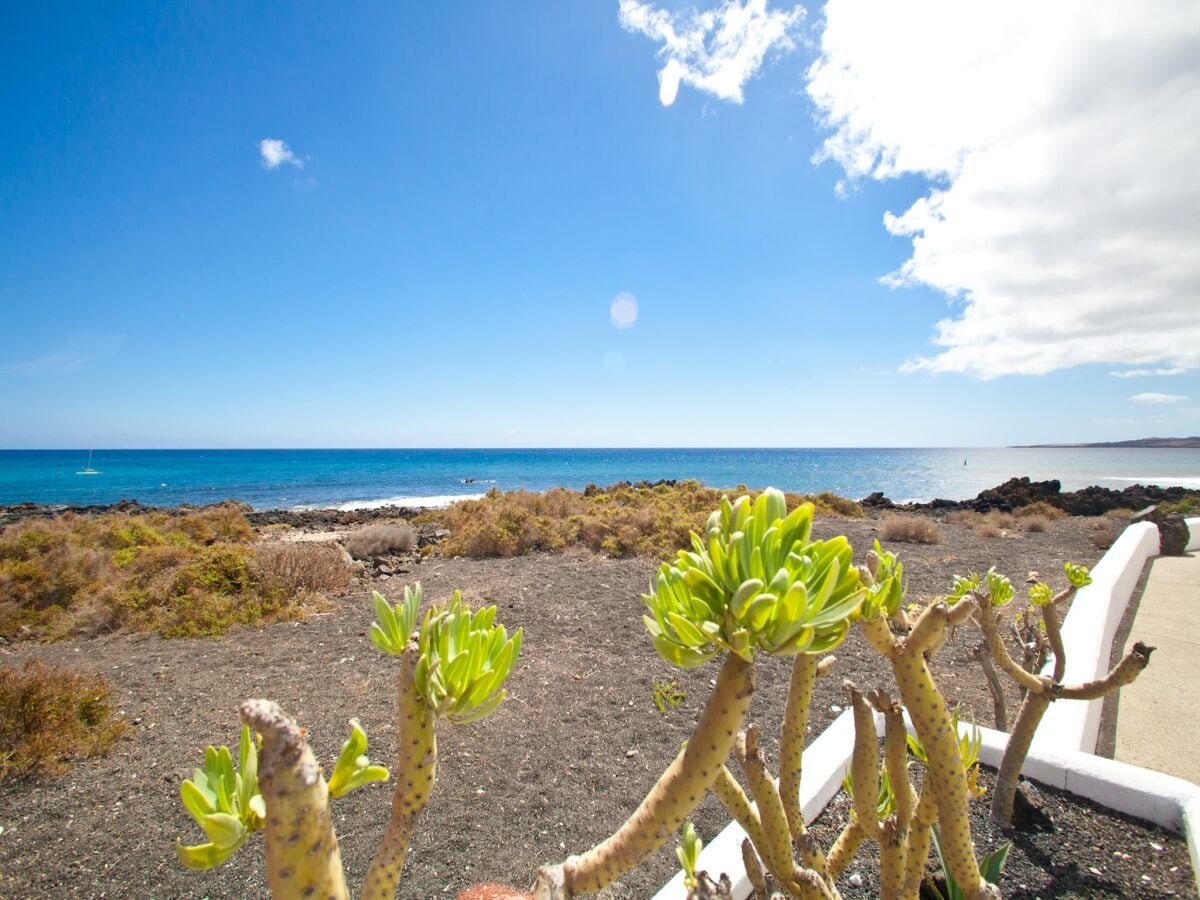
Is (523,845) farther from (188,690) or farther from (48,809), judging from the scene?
(188,690)

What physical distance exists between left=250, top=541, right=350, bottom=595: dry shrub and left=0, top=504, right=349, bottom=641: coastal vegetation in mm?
13

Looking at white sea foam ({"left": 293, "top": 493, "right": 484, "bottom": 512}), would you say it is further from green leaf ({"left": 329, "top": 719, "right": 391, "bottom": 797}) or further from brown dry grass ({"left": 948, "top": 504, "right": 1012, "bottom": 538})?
green leaf ({"left": 329, "top": 719, "right": 391, "bottom": 797})

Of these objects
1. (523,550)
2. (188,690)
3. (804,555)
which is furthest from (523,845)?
(523,550)

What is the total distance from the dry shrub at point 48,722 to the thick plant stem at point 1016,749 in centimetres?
518

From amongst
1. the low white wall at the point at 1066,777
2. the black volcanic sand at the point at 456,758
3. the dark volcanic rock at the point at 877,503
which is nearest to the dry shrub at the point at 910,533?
the black volcanic sand at the point at 456,758

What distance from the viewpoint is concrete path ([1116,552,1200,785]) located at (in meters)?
3.22

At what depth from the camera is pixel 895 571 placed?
44.4 inches

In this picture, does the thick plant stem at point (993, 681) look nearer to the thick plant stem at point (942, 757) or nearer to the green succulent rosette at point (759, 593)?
the thick plant stem at point (942, 757)

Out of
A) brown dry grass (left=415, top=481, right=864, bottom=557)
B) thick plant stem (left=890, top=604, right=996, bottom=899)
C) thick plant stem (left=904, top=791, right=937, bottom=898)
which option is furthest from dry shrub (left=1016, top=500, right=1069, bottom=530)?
thick plant stem (left=890, top=604, right=996, bottom=899)

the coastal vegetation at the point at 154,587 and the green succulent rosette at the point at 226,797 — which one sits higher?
the green succulent rosette at the point at 226,797

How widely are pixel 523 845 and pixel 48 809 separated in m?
2.78

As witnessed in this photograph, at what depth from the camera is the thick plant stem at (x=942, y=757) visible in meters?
1.11

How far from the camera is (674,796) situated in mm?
778

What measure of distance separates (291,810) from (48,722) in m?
4.69
